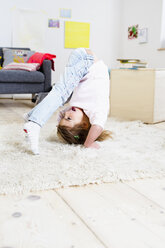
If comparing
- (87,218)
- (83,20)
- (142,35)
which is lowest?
(87,218)

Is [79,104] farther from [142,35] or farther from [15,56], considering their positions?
[142,35]

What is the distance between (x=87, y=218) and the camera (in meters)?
0.90

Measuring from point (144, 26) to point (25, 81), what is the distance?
6.43 ft

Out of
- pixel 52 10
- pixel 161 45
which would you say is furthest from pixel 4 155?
pixel 52 10

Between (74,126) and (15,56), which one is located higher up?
(15,56)

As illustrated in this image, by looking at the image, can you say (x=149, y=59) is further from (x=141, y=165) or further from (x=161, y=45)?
(x=141, y=165)

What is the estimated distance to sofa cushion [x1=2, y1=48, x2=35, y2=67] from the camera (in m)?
3.99

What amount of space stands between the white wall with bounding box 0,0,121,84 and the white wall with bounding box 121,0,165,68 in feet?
0.55

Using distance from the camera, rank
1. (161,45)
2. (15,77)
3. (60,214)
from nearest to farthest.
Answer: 1. (60,214)
2. (15,77)
3. (161,45)

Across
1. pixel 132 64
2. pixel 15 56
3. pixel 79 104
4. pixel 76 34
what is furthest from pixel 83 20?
pixel 79 104

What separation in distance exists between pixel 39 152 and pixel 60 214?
0.67 meters

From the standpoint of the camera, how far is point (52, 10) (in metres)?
4.64

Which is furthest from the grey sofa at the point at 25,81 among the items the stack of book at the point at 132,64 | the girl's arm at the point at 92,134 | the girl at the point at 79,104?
the girl's arm at the point at 92,134

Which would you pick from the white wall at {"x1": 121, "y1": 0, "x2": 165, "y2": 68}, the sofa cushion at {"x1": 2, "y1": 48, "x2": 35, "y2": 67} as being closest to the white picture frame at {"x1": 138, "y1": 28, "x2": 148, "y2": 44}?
the white wall at {"x1": 121, "y1": 0, "x2": 165, "y2": 68}
